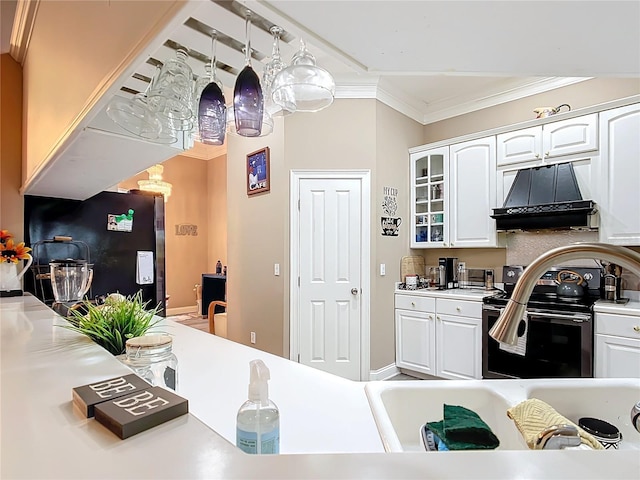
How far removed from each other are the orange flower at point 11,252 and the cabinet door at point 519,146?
12.2ft

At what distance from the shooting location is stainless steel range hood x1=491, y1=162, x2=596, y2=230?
2.78 metres

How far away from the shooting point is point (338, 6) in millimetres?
624

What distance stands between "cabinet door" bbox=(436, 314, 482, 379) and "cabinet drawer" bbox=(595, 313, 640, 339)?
827 millimetres

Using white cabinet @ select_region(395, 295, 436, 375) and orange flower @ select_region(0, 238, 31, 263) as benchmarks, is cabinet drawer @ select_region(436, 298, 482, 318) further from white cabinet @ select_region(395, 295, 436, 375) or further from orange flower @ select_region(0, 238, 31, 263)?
orange flower @ select_region(0, 238, 31, 263)

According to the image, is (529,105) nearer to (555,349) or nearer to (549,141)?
(549,141)

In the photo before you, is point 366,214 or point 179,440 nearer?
point 179,440

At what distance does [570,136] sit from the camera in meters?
2.88

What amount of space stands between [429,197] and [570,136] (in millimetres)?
1320

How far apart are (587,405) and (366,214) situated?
2.48m

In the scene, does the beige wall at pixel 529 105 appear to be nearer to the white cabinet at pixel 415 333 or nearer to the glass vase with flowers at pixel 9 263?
the white cabinet at pixel 415 333

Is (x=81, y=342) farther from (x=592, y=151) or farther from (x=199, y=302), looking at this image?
(x=199, y=302)

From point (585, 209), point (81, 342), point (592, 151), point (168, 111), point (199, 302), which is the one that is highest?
point (592, 151)

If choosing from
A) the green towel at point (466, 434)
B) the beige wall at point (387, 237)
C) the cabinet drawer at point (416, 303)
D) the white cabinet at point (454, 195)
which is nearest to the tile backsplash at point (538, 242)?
the white cabinet at point (454, 195)

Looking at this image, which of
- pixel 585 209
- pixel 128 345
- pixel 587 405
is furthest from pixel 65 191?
pixel 585 209
